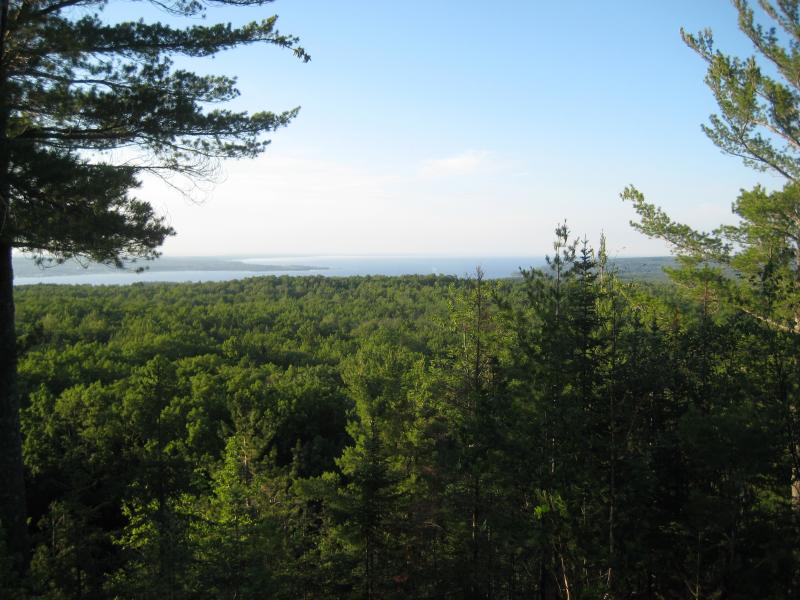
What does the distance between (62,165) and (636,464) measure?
6616 mm

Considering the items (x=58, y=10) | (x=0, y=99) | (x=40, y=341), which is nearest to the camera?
(x=0, y=99)

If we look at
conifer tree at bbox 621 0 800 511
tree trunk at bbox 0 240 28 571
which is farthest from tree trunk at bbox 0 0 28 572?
conifer tree at bbox 621 0 800 511

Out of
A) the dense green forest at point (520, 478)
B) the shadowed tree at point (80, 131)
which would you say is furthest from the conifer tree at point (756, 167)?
the shadowed tree at point (80, 131)

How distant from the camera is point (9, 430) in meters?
6.43

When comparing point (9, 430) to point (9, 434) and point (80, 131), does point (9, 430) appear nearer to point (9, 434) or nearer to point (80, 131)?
point (9, 434)

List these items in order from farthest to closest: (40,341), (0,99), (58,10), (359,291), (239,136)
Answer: (359,291) → (239,136) → (40,341) → (58,10) → (0,99)

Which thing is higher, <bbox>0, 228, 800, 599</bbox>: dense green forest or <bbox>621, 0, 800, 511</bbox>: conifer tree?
<bbox>621, 0, 800, 511</bbox>: conifer tree

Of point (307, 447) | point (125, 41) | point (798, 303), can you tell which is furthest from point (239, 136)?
point (307, 447)

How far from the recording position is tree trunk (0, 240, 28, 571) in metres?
6.36

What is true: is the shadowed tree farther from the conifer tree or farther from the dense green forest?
the conifer tree

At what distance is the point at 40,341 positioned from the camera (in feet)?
21.1

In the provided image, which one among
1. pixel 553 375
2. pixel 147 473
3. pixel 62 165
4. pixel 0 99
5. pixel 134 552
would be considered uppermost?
pixel 0 99

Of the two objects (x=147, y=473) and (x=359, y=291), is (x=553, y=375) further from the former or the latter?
(x=359, y=291)

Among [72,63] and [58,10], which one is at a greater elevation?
[58,10]
